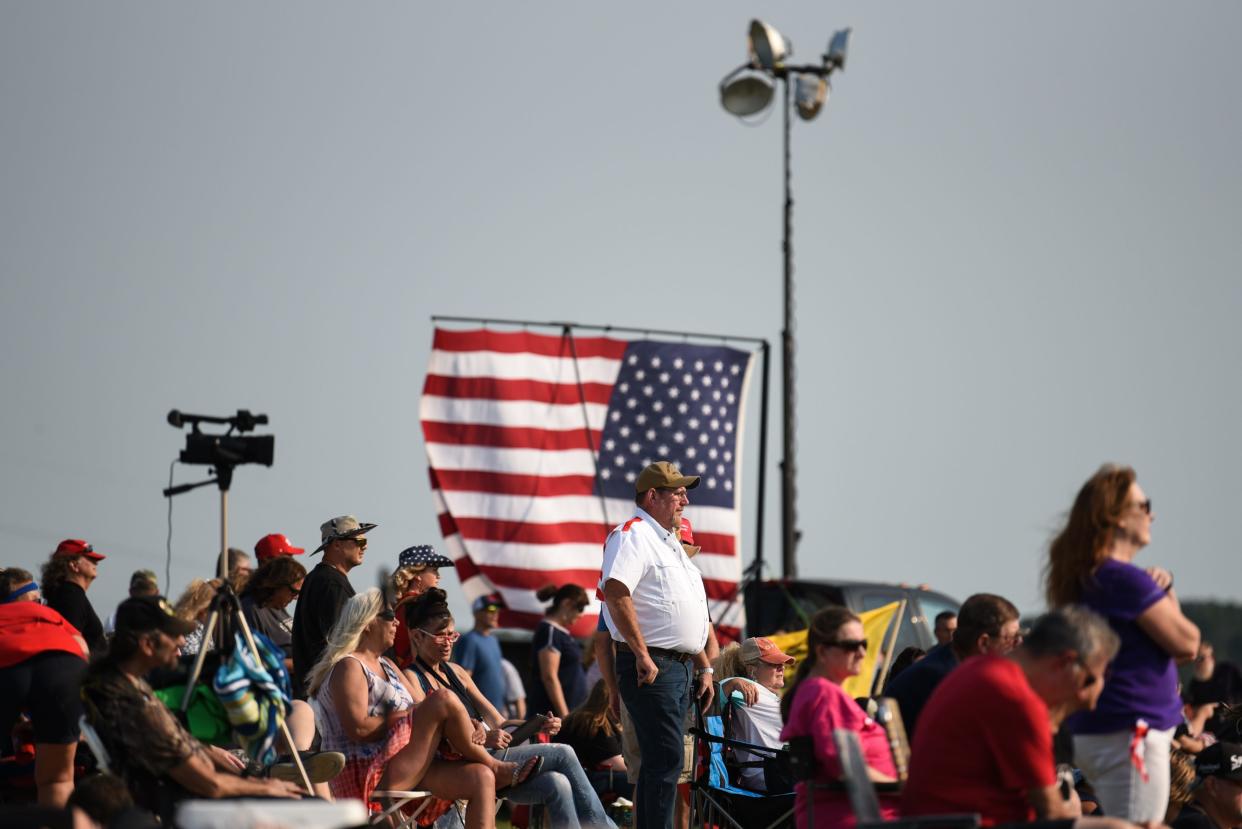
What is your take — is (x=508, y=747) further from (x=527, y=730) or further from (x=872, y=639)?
(x=872, y=639)

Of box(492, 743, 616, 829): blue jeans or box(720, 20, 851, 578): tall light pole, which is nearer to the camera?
box(492, 743, 616, 829): blue jeans

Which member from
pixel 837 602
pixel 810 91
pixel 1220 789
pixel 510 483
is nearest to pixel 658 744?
pixel 1220 789

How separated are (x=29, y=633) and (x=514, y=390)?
10.1 metres

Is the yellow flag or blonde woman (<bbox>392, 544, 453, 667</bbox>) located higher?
blonde woman (<bbox>392, 544, 453, 667</bbox>)

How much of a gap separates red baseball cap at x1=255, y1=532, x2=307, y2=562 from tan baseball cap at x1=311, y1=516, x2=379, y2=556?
0.67 m

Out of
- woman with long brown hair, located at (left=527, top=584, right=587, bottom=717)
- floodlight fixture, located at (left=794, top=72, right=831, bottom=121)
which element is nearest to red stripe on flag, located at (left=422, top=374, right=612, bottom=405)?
floodlight fixture, located at (left=794, top=72, right=831, bottom=121)

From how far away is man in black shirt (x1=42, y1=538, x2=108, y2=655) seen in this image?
803 cm

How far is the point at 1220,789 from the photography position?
7156mm

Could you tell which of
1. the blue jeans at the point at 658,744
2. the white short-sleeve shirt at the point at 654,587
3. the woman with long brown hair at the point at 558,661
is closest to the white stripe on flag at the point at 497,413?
the woman with long brown hair at the point at 558,661

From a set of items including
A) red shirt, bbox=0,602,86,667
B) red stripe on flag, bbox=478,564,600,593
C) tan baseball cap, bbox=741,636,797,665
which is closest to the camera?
red shirt, bbox=0,602,86,667

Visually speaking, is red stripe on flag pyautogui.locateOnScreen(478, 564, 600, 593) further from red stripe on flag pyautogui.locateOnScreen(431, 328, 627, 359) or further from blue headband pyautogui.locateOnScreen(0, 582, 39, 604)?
blue headband pyautogui.locateOnScreen(0, 582, 39, 604)

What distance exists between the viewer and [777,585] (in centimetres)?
1470

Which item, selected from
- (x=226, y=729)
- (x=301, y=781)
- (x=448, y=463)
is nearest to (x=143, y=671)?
(x=226, y=729)

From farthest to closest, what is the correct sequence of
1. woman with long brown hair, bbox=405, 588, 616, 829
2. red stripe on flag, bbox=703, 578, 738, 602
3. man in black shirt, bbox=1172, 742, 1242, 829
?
red stripe on flag, bbox=703, 578, 738, 602
woman with long brown hair, bbox=405, 588, 616, 829
man in black shirt, bbox=1172, 742, 1242, 829
